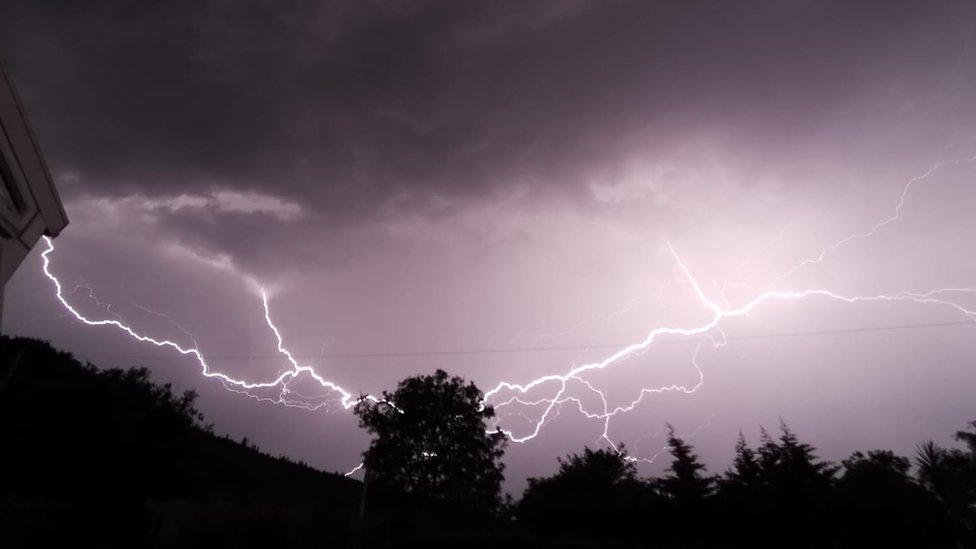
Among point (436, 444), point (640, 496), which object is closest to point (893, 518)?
point (640, 496)

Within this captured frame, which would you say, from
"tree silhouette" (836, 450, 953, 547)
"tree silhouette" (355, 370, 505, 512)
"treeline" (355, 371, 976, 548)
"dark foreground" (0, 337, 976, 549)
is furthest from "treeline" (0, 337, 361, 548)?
"tree silhouette" (836, 450, 953, 547)

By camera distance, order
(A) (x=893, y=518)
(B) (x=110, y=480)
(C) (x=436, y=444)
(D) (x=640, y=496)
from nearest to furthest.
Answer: (B) (x=110, y=480) → (A) (x=893, y=518) → (D) (x=640, y=496) → (C) (x=436, y=444)

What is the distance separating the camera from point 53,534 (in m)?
9.48

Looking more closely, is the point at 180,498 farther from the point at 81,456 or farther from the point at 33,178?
the point at 33,178

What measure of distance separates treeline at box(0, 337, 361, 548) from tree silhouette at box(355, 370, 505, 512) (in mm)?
11517

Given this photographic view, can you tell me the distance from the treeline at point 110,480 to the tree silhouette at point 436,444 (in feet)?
37.8

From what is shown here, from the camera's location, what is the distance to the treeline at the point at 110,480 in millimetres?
9719

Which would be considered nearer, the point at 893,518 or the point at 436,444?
the point at 893,518

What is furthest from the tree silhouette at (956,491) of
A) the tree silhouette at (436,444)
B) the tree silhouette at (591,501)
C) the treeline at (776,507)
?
the tree silhouette at (436,444)

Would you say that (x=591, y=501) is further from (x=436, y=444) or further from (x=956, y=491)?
(x=956, y=491)

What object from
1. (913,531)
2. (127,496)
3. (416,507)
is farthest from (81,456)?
(913,531)

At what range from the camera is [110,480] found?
1035 centimetres

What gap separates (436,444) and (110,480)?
1650 centimetres

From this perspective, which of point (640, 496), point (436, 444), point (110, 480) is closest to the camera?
point (110, 480)
